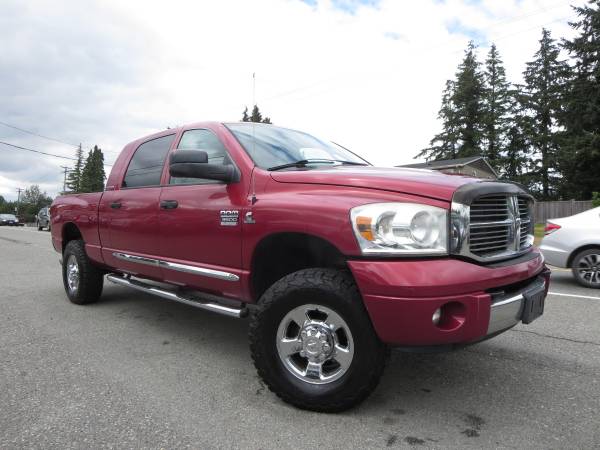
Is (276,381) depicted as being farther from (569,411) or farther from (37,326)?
(37,326)

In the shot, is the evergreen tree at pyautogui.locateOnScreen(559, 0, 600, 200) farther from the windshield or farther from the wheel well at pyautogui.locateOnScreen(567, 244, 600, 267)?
the windshield

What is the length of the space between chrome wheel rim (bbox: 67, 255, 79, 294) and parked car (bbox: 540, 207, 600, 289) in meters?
6.49

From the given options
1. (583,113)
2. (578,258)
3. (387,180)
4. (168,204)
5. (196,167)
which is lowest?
(578,258)

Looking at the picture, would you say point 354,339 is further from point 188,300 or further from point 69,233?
point 69,233

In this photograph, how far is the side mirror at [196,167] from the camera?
9.96 ft

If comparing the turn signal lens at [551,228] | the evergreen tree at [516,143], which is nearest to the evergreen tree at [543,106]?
the evergreen tree at [516,143]

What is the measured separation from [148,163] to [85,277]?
177cm

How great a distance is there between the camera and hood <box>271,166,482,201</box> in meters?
2.41

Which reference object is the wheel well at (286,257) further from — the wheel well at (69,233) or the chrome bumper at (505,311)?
the wheel well at (69,233)

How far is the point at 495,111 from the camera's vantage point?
49594 mm

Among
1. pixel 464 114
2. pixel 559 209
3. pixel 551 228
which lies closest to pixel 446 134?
pixel 464 114

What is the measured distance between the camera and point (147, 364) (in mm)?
3357

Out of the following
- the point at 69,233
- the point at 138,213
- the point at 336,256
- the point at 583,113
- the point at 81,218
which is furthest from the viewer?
the point at 583,113

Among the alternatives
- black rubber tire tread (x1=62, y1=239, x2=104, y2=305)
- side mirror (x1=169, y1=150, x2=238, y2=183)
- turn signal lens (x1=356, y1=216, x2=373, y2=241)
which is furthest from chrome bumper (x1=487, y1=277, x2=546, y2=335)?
black rubber tire tread (x1=62, y1=239, x2=104, y2=305)
